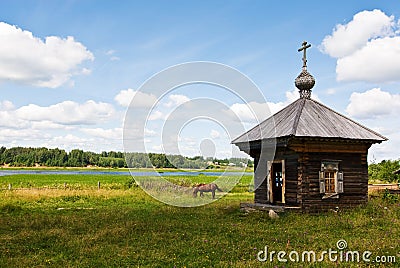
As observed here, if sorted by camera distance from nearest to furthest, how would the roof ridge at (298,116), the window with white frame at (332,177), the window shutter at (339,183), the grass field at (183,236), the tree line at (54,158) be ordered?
the grass field at (183,236) → the roof ridge at (298,116) → the window with white frame at (332,177) → the window shutter at (339,183) → the tree line at (54,158)

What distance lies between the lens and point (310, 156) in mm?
16359

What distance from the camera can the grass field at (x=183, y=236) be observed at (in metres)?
9.18

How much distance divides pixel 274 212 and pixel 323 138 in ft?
11.5

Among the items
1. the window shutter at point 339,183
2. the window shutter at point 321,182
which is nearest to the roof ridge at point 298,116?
the window shutter at point 321,182

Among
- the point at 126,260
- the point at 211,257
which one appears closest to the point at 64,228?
the point at 126,260

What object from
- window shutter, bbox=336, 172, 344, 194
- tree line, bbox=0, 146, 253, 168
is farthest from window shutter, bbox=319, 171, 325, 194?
tree line, bbox=0, 146, 253, 168

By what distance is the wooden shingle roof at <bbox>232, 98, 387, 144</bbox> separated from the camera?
53.2ft

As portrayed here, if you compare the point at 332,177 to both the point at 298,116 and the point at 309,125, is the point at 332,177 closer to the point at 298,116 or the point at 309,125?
the point at 309,125

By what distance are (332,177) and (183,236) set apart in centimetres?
796

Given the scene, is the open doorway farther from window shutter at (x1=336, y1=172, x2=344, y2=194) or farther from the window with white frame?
window shutter at (x1=336, y1=172, x2=344, y2=194)

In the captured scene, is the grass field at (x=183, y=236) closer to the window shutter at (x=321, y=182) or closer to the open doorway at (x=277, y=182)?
the window shutter at (x=321, y=182)

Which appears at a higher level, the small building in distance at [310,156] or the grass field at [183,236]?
the small building in distance at [310,156]

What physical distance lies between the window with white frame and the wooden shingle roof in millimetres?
1266

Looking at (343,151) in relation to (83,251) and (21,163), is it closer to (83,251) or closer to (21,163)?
(83,251)
